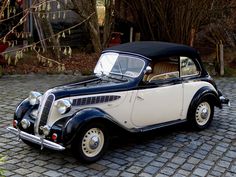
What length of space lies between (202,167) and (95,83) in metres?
1.89

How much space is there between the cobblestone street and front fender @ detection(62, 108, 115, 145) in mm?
461

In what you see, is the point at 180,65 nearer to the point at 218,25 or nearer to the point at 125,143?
the point at 125,143

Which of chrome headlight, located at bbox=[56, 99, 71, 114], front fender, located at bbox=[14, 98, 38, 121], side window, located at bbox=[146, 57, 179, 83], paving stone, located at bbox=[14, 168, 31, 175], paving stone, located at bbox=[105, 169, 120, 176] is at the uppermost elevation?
side window, located at bbox=[146, 57, 179, 83]

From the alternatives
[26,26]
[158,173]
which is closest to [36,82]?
[26,26]

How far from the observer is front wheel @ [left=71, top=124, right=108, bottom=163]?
5305 mm

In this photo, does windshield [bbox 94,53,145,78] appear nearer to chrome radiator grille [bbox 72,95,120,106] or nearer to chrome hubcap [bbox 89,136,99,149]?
chrome radiator grille [bbox 72,95,120,106]

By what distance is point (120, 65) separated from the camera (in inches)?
251

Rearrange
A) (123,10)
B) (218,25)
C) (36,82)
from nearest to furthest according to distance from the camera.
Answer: (36,82) → (218,25) → (123,10)

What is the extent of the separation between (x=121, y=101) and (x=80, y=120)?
795mm

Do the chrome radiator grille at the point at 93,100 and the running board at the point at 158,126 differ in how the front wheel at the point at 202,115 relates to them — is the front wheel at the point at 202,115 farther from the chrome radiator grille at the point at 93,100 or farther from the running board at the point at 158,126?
the chrome radiator grille at the point at 93,100

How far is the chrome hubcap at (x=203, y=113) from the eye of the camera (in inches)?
272

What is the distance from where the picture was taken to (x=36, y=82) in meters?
10.8

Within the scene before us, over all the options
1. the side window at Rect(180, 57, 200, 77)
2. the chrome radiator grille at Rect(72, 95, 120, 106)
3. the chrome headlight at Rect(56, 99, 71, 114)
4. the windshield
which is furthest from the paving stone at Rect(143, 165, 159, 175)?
the side window at Rect(180, 57, 200, 77)

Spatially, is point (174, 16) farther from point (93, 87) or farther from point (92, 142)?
point (92, 142)
